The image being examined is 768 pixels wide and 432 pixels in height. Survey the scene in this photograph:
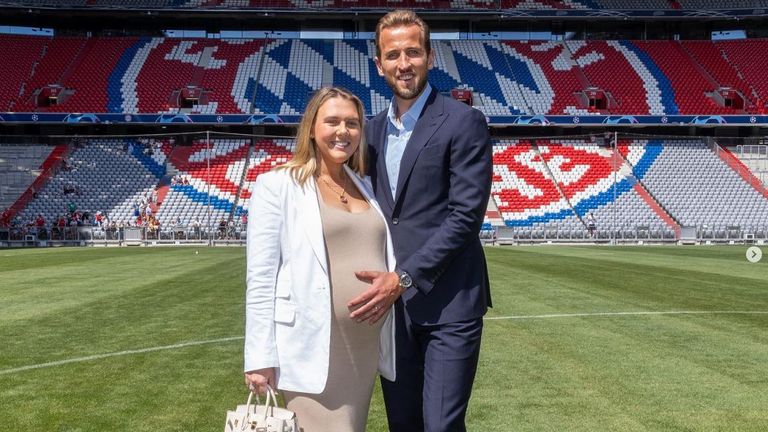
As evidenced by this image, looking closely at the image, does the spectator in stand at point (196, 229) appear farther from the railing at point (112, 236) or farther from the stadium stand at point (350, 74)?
the stadium stand at point (350, 74)

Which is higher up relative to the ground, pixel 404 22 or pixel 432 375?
pixel 404 22

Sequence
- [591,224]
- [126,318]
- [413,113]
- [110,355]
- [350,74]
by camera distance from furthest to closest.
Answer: [350,74] < [591,224] < [126,318] < [110,355] < [413,113]

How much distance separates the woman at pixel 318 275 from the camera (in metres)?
3.14

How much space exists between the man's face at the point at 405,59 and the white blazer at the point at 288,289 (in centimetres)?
73

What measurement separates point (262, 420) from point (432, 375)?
2.64 feet

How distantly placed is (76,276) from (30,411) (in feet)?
41.0

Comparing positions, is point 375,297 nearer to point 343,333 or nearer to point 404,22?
point 343,333

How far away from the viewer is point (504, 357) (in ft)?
26.0

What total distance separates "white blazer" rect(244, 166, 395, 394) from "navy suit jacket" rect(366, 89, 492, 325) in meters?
0.42

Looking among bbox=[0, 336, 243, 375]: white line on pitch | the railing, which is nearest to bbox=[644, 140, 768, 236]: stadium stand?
the railing

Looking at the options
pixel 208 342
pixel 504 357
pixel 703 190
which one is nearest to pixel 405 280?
pixel 504 357

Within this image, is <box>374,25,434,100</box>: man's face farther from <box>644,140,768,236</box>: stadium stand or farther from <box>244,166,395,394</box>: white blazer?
<box>644,140,768,236</box>: stadium stand

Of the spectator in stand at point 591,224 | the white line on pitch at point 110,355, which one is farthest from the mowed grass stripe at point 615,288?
the spectator in stand at point 591,224

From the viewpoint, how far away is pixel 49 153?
147 feet
